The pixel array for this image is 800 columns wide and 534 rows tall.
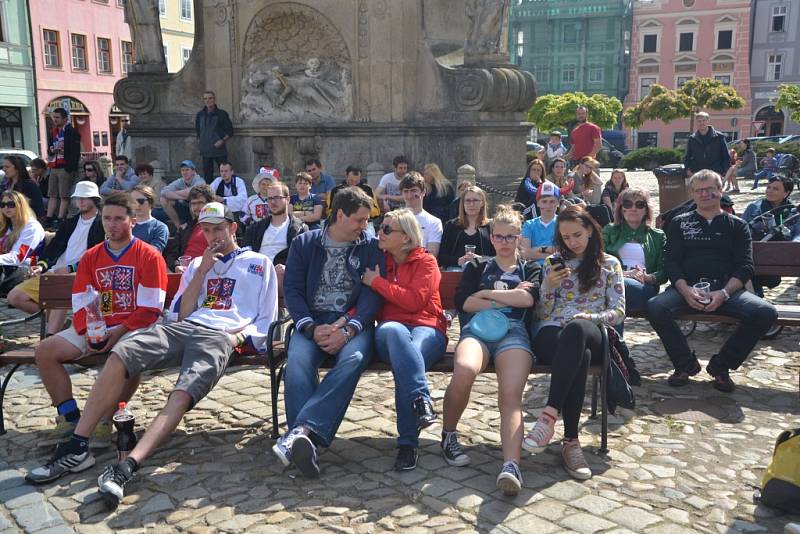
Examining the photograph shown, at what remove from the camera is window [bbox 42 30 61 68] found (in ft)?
126

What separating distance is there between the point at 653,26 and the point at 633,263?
6437 cm

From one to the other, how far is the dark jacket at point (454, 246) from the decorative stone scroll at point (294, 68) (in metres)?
6.00

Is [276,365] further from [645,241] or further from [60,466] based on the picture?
[645,241]

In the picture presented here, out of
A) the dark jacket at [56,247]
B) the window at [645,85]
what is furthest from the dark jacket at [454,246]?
the window at [645,85]

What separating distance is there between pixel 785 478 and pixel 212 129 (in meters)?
10.4

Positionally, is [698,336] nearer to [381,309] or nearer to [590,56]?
[381,309]

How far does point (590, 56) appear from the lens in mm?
68625

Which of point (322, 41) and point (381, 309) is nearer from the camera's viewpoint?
point (381, 309)

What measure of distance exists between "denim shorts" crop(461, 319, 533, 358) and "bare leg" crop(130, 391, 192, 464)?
172cm

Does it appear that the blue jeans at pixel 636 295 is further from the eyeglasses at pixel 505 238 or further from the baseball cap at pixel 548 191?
the eyeglasses at pixel 505 238

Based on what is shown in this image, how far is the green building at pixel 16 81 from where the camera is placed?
118 feet

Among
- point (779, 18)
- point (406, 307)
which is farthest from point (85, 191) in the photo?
point (779, 18)

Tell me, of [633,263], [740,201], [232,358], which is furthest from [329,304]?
[740,201]

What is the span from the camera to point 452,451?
187 inches
